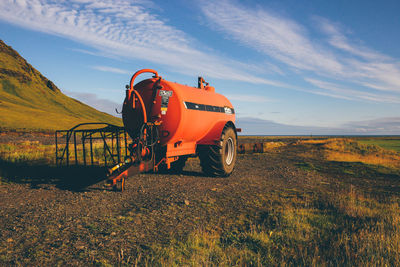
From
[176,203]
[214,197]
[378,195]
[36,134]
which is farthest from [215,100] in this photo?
[36,134]

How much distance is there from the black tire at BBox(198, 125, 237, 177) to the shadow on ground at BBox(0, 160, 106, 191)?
3.80 meters

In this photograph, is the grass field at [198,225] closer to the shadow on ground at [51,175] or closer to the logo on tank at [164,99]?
the shadow on ground at [51,175]

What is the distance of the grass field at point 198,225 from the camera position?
381cm

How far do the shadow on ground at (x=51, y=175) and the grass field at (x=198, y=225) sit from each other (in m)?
0.15

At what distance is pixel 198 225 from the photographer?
16.5 feet

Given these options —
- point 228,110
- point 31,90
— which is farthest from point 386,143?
point 31,90

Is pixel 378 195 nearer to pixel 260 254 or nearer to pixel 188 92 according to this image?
pixel 260 254

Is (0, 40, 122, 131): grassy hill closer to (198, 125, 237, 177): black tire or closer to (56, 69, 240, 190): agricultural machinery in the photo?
(198, 125, 237, 177): black tire

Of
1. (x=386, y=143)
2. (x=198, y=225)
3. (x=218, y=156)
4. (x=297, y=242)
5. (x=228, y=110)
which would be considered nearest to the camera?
(x=297, y=242)

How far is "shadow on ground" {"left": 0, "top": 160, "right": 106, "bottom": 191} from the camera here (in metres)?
8.40

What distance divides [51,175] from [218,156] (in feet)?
21.4

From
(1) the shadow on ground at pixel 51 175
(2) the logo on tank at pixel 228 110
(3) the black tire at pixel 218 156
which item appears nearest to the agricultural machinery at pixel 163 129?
(3) the black tire at pixel 218 156

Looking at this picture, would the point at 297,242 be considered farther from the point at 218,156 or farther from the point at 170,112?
the point at 218,156

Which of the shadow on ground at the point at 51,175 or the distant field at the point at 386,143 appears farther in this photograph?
the distant field at the point at 386,143
